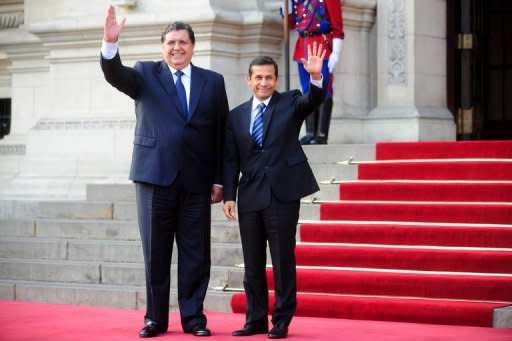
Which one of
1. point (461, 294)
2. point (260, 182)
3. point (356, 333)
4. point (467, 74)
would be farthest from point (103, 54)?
point (467, 74)

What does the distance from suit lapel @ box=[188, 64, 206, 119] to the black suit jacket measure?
264 mm

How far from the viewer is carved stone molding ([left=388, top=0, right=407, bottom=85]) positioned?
1409 centimetres

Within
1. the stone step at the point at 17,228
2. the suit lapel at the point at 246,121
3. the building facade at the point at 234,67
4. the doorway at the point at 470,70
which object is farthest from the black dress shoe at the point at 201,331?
the doorway at the point at 470,70

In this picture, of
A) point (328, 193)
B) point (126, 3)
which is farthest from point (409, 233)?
point (126, 3)

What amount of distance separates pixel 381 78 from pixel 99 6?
304 centimetres

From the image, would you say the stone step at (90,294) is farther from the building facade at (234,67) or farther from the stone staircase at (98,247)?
the building facade at (234,67)

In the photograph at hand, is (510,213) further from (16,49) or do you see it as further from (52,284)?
(16,49)

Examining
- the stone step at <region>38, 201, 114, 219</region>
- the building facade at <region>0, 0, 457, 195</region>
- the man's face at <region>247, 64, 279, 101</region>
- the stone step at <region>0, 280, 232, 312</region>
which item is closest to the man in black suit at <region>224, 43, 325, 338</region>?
the man's face at <region>247, 64, 279, 101</region>

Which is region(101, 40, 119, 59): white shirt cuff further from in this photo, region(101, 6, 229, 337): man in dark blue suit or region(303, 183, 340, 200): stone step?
region(303, 183, 340, 200): stone step

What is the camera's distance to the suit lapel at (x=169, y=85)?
915cm

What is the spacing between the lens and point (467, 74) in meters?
14.9

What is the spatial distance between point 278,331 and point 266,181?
0.96 m

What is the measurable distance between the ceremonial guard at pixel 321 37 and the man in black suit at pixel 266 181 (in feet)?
13.1

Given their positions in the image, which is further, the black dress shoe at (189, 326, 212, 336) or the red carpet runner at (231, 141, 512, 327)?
the red carpet runner at (231, 141, 512, 327)
